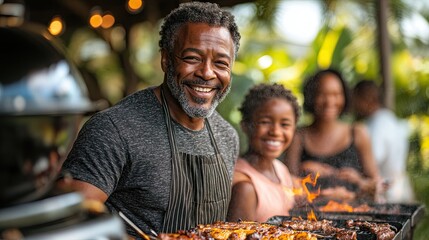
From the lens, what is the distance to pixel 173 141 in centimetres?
389

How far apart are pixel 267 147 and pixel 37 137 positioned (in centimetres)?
336

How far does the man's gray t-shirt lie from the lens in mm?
3535

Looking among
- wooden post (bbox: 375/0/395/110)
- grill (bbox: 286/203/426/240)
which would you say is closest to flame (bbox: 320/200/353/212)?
grill (bbox: 286/203/426/240)

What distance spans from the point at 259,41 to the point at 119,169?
1395 centimetres

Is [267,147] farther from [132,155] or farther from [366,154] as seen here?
[366,154]

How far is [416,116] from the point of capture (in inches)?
493

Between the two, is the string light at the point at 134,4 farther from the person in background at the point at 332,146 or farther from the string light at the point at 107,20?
the person in background at the point at 332,146

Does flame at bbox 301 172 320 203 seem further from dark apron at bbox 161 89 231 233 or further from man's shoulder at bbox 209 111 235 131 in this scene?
dark apron at bbox 161 89 231 233

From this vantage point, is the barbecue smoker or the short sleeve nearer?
the barbecue smoker

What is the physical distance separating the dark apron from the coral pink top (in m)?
0.77

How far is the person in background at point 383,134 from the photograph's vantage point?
26.0 ft

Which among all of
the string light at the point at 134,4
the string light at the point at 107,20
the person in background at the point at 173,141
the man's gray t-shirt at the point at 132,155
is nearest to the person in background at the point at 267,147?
the person in background at the point at 173,141

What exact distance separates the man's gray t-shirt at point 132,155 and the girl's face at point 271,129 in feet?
4.34

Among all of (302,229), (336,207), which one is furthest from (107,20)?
(302,229)
